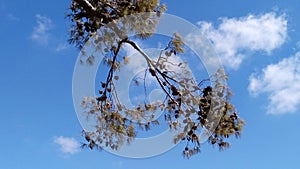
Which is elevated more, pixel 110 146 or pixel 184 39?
pixel 184 39

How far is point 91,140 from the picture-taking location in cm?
386

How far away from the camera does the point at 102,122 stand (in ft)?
12.8

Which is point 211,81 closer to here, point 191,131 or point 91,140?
point 191,131

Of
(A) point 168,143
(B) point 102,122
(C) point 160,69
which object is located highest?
(C) point 160,69

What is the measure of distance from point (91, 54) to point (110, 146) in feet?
2.92

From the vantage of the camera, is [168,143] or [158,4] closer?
[168,143]

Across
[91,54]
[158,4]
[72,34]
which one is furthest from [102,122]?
[158,4]

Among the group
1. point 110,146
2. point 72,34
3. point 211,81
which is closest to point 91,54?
point 72,34

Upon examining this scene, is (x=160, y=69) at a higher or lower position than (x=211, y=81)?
higher

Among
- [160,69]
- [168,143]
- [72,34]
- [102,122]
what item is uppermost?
[72,34]

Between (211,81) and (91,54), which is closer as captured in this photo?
(211,81)

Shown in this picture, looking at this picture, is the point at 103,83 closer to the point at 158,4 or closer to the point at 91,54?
the point at 91,54

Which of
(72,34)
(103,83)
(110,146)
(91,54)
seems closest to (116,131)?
(110,146)

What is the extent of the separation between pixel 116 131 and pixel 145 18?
1.10m
